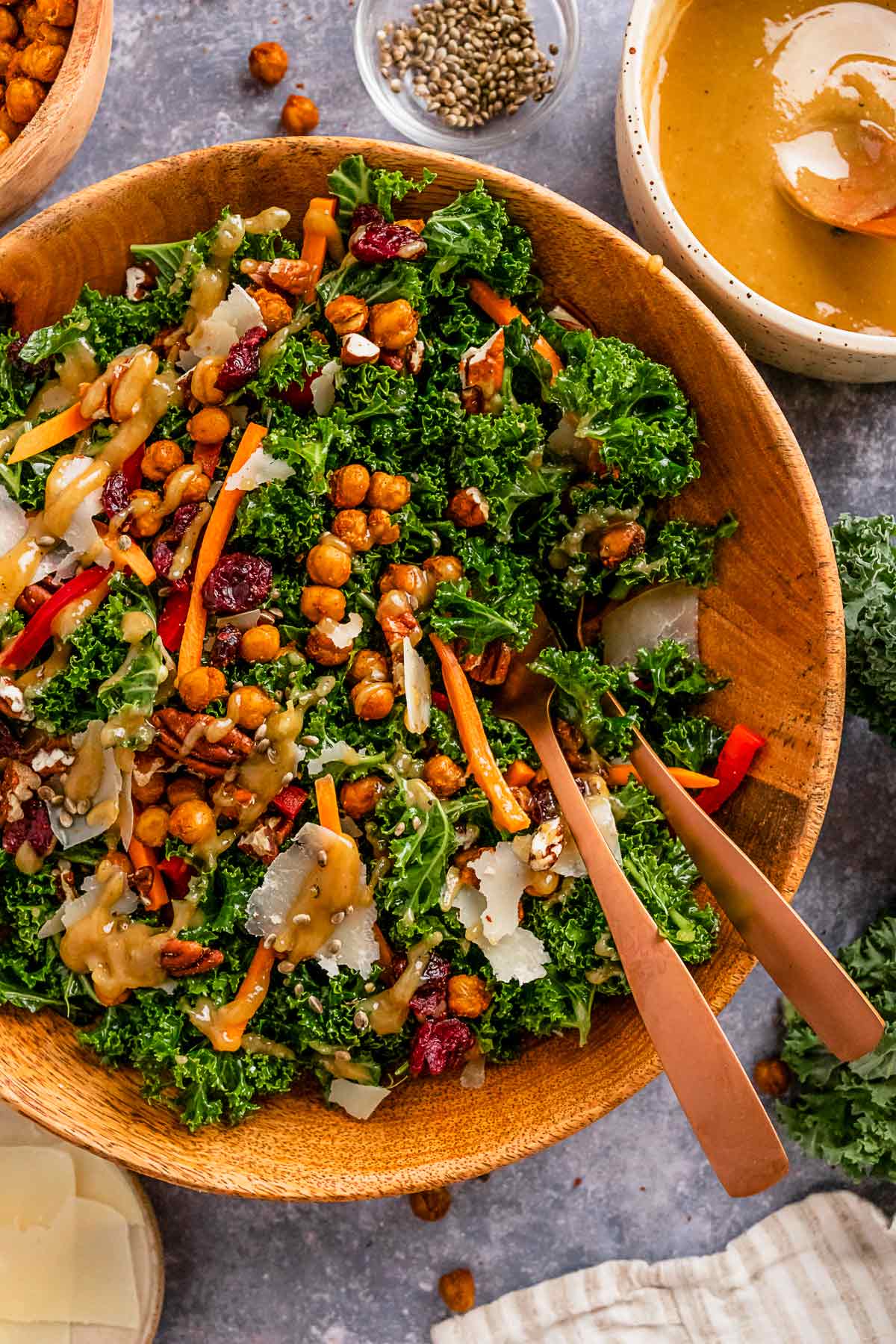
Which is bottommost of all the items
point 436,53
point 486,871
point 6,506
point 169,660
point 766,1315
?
point 766,1315

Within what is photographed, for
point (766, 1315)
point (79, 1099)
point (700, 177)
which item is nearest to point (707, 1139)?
point (79, 1099)

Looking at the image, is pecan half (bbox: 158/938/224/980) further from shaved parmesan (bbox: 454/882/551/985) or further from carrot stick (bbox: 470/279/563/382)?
carrot stick (bbox: 470/279/563/382)

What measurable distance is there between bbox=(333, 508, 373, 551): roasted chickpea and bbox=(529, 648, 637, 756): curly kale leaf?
454mm

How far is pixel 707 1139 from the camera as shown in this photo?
7.14 ft

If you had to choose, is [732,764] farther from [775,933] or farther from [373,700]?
[373,700]

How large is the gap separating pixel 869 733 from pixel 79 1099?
2254mm

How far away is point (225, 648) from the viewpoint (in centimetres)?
249

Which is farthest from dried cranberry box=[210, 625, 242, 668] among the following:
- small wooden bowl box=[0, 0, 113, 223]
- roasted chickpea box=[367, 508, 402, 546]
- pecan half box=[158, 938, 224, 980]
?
small wooden bowl box=[0, 0, 113, 223]

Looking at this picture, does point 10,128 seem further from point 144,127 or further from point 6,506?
point 6,506

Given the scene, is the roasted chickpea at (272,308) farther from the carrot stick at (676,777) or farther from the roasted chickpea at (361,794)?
the carrot stick at (676,777)

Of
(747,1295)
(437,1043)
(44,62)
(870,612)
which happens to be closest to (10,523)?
(44,62)

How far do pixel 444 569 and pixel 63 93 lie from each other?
148 centimetres

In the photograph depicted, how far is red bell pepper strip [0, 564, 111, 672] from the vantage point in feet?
8.25

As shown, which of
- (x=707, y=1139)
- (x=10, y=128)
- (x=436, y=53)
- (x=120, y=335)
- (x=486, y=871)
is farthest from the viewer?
(x=436, y=53)
